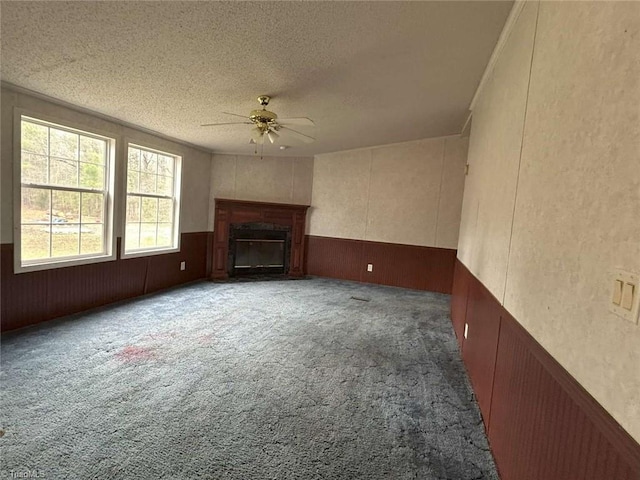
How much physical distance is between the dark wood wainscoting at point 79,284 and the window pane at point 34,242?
Result: 16 cm

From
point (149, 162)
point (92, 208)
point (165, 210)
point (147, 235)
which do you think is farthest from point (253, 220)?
point (92, 208)

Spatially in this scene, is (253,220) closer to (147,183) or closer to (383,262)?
(147,183)

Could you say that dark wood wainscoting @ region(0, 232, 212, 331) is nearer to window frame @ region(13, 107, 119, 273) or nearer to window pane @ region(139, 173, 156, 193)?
window frame @ region(13, 107, 119, 273)

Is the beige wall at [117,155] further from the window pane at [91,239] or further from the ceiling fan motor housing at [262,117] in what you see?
the ceiling fan motor housing at [262,117]

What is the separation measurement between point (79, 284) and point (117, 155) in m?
1.66

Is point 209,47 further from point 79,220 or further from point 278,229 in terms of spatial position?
point 278,229

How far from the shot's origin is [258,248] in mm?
6375

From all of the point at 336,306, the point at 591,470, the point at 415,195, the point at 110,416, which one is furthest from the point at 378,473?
the point at 415,195

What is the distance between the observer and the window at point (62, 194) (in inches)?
124

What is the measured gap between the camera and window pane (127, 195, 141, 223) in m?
4.33

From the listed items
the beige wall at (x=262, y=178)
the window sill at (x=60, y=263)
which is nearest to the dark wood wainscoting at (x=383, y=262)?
the beige wall at (x=262, y=178)

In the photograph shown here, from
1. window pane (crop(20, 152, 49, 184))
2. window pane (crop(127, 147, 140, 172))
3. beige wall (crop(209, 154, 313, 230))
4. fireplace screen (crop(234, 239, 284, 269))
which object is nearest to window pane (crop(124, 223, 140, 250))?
window pane (crop(127, 147, 140, 172))

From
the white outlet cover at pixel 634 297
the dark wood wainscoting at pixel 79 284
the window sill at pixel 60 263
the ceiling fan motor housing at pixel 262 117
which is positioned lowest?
the dark wood wainscoting at pixel 79 284

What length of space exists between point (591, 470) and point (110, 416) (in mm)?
2345
